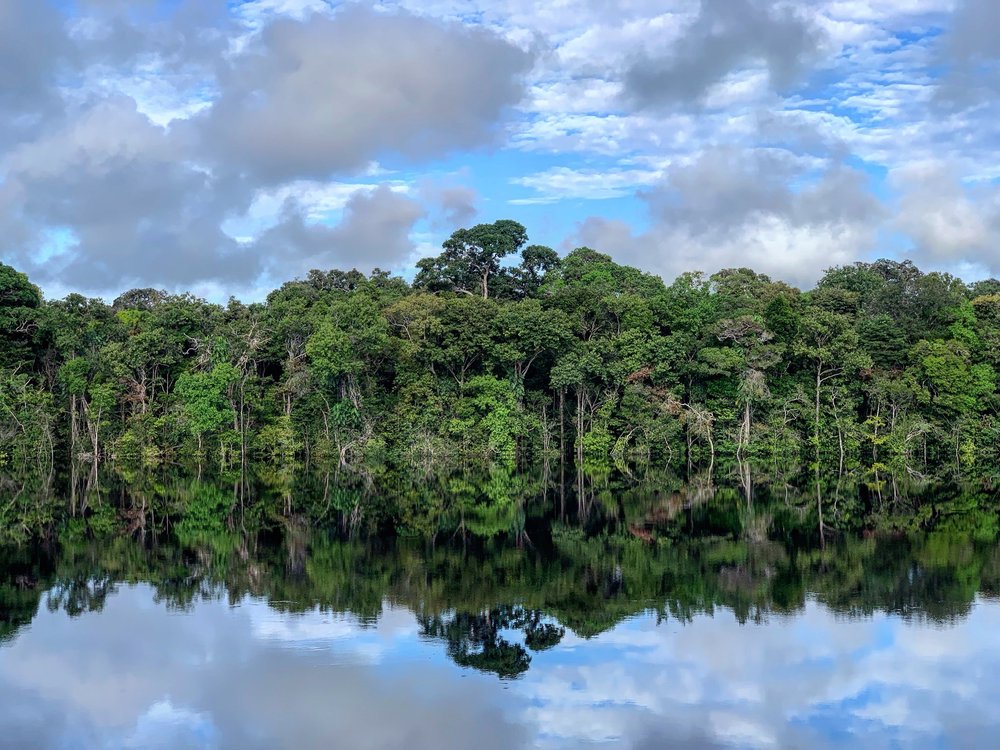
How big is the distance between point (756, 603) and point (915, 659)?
330 cm

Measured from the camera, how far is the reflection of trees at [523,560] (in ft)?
53.5

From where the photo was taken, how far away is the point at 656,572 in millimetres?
19016

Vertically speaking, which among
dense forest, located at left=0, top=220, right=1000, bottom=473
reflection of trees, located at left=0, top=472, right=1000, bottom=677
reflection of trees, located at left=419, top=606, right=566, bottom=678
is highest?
dense forest, located at left=0, top=220, right=1000, bottom=473

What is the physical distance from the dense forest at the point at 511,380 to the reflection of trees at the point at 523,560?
13.9 m

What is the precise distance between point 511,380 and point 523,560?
26.6 meters

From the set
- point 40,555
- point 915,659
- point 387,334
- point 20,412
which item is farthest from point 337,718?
point 20,412

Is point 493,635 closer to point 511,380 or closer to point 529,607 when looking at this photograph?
point 529,607

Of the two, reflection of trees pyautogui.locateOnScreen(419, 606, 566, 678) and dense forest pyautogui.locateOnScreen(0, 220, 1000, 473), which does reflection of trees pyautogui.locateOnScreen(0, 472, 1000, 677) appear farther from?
dense forest pyautogui.locateOnScreen(0, 220, 1000, 473)

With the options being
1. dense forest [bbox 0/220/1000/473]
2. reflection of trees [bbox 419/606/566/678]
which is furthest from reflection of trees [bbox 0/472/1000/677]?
dense forest [bbox 0/220/1000/473]

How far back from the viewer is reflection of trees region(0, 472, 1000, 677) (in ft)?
53.5

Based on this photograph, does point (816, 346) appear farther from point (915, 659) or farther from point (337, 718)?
point (337, 718)

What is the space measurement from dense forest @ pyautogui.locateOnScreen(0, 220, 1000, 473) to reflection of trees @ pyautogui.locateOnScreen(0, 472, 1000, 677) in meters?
13.9

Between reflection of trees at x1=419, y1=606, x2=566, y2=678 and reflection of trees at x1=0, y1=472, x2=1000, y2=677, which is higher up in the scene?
reflection of trees at x1=0, y1=472, x2=1000, y2=677

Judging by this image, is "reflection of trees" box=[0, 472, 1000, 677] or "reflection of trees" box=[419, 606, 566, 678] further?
"reflection of trees" box=[0, 472, 1000, 677]
